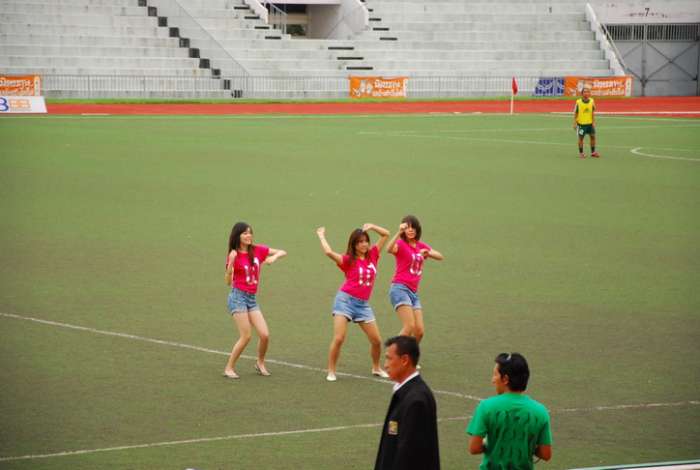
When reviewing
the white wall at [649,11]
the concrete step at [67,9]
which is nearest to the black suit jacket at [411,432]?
the concrete step at [67,9]

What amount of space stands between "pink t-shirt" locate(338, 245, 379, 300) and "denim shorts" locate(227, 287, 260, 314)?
3.11 ft

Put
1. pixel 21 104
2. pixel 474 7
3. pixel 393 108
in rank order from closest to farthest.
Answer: pixel 21 104 → pixel 393 108 → pixel 474 7

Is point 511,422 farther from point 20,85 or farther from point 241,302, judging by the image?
point 20,85

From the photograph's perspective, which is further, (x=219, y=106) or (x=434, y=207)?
(x=219, y=106)

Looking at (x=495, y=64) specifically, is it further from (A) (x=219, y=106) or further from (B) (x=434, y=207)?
(B) (x=434, y=207)

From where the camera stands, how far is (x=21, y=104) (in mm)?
47406

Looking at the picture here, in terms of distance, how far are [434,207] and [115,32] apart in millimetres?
40249

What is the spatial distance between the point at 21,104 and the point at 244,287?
3850cm

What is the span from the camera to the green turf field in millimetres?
9734

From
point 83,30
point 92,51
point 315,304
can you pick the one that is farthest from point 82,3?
point 315,304

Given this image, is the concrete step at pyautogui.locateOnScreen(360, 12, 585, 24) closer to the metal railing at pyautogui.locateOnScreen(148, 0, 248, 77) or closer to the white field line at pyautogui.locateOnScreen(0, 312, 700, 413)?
the metal railing at pyautogui.locateOnScreen(148, 0, 248, 77)

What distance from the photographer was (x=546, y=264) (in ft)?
56.8

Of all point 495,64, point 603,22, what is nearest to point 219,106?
point 495,64

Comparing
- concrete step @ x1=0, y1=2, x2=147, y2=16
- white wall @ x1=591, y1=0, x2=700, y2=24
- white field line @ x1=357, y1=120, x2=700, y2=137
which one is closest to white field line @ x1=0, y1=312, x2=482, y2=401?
white field line @ x1=357, y1=120, x2=700, y2=137
